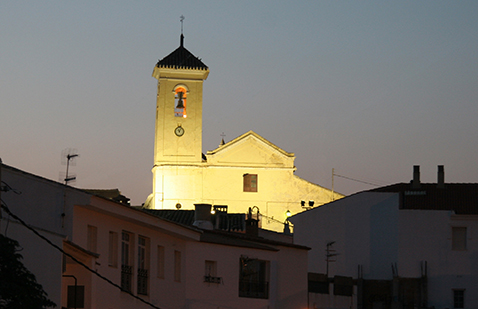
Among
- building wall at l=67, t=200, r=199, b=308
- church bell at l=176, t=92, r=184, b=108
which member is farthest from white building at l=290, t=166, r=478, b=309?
church bell at l=176, t=92, r=184, b=108

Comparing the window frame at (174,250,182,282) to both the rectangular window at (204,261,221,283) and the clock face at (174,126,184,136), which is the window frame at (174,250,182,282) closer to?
the rectangular window at (204,261,221,283)

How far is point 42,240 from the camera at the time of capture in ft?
67.4

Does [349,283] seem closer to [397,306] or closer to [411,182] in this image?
[397,306]

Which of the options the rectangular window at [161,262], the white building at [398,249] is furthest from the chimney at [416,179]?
the rectangular window at [161,262]

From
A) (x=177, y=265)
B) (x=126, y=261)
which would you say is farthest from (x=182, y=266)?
(x=126, y=261)

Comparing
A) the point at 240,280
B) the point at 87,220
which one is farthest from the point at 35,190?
the point at 240,280

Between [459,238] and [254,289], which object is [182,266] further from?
[459,238]

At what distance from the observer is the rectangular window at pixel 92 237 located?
967 inches

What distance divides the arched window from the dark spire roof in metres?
1.48

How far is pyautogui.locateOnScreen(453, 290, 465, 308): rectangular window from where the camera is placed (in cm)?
4522

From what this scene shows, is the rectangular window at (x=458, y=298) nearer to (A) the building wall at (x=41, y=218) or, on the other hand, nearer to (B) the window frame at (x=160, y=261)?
(B) the window frame at (x=160, y=261)

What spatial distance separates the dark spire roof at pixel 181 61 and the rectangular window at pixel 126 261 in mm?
39757

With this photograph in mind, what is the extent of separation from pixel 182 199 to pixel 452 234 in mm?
22431

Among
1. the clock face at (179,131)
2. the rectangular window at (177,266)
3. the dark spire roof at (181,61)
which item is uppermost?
the dark spire roof at (181,61)
